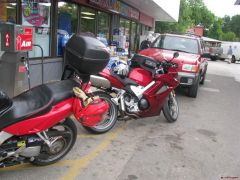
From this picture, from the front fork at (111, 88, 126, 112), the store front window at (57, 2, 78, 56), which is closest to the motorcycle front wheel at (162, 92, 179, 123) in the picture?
the front fork at (111, 88, 126, 112)

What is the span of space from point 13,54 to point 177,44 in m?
5.76

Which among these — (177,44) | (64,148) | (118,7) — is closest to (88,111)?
(64,148)

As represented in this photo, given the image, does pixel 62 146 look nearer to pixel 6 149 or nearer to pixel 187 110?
pixel 6 149

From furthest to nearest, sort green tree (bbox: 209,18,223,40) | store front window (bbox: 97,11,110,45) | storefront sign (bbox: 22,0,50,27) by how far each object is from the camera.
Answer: green tree (bbox: 209,18,223,40) < store front window (bbox: 97,11,110,45) < storefront sign (bbox: 22,0,50,27)

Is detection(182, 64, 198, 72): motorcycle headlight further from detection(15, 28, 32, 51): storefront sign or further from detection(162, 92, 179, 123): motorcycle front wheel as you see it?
detection(15, 28, 32, 51): storefront sign

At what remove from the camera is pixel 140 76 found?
5984 millimetres

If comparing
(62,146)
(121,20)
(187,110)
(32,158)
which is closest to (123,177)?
(62,146)

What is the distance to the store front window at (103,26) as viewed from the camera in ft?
42.0

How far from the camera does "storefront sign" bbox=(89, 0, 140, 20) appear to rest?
38.5 ft

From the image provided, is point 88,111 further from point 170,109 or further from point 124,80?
point 170,109

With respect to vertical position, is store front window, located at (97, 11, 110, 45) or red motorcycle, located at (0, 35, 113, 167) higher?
store front window, located at (97, 11, 110, 45)

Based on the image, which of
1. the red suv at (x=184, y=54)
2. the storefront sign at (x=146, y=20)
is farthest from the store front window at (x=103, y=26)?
the storefront sign at (x=146, y=20)

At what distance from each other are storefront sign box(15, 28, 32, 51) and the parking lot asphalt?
158 cm

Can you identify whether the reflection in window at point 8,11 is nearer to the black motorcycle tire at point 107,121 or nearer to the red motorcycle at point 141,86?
the red motorcycle at point 141,86
